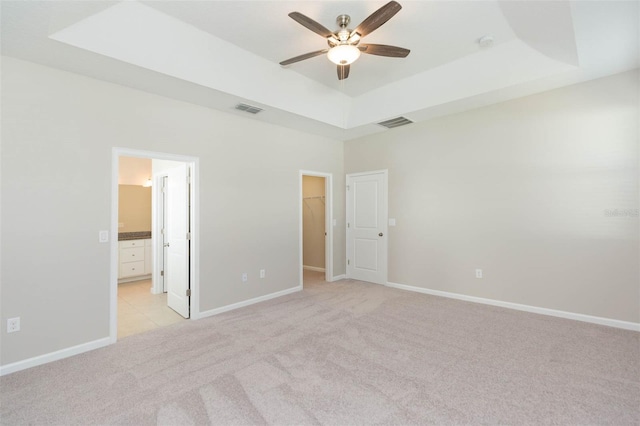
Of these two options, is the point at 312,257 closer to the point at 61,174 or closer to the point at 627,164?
the point at 61,174

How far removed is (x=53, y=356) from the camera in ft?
9.08

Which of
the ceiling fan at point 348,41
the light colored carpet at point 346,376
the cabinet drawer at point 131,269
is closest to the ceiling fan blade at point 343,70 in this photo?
the ceiling fan at point 348,41

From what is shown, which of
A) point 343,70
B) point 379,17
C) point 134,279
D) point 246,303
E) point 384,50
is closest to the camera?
point 379,17

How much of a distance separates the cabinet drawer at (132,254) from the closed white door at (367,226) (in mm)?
4164

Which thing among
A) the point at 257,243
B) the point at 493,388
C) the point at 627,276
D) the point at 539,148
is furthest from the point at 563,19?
the point at 257,243

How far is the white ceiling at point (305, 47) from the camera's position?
2.49 metres

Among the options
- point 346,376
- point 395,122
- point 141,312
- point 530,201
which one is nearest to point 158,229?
point 141,312

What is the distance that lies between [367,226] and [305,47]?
3.31 metres

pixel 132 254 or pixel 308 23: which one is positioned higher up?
pixel 308 23

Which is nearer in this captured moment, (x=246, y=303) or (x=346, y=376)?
(x=346, y=376)

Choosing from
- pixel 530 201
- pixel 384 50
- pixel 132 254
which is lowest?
pixel 132 254

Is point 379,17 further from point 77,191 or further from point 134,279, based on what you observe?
point 134,279

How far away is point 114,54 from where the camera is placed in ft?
8.82

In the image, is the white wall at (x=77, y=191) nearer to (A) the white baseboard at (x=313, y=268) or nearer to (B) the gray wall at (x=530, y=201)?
(A) the white baseboard at (x=313, y=268)
